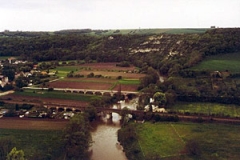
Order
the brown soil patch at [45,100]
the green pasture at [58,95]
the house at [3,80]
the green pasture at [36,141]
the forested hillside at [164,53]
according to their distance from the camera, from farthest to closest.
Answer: the house at [3,80], the forested hillside at [164,53], the green pasture at [58,95], the brown soil patch at [45,100], the green pasture at [36,141]

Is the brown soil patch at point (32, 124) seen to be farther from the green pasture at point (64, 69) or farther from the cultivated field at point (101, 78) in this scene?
the green pasture at point (64, 69)

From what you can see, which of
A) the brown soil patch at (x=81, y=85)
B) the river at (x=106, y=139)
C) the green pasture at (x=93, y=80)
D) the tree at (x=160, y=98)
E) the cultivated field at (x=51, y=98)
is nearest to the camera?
the river at (x=106, y=139)

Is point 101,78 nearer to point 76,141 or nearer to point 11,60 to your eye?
point 11,60

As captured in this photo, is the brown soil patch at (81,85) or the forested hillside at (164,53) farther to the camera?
the brown soil patch at (81,85)

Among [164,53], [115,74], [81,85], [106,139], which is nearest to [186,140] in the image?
[106,139]

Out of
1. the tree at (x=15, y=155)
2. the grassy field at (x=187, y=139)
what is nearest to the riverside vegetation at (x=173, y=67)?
the grassy field at (x=187, y=139)

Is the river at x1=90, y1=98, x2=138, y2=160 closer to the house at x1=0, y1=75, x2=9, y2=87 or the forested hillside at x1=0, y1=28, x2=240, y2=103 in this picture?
the forested hillside at x1=0, y1=28, x2=240, y2=103

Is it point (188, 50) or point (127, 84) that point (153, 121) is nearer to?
point (127, 84)
